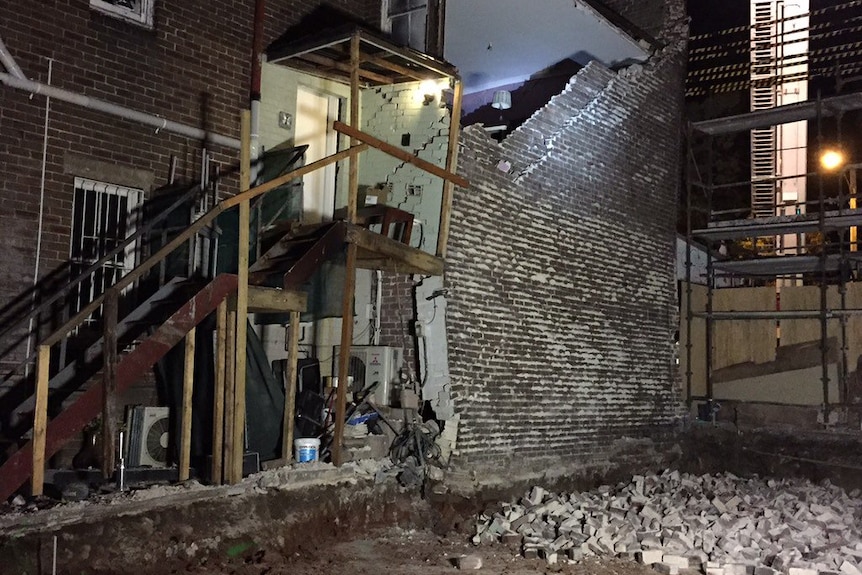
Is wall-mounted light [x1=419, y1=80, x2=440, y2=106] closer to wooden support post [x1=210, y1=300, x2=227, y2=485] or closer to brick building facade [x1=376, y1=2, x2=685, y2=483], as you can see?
brick building facade [x1=376, y1=2, x2=685, y2=483]

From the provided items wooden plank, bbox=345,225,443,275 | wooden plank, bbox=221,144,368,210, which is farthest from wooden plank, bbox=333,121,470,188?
wooden plank, bbox=345,225,443,275

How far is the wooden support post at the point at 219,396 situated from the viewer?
24.2 feet

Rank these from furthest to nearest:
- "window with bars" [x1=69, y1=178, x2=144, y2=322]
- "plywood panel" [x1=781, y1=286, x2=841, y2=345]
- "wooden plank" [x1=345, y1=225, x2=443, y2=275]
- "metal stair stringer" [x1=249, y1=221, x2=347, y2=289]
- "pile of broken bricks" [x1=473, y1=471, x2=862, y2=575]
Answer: "plywood panel" [x1=781, y1=286, x2=841, y2=345] < "window with bars" [x1=69, y1=178, x2=144, y2=322] < "wooden plank" [x1=345, y1=225, x2=443, y2=275] < "metal stair stringer" [x1=249, y1=221, x2=347, y2=289] < "pile of broken bricks" [x1=473, y1=471, x2=862, y2=575]

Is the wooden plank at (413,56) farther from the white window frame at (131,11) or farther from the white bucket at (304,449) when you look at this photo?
the white bucket at (304,449)

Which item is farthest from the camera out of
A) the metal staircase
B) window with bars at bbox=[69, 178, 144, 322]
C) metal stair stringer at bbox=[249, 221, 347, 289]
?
the metal staircase

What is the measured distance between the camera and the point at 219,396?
7.45 metres

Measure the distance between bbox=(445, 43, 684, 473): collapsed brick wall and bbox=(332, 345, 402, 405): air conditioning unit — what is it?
0.77 m

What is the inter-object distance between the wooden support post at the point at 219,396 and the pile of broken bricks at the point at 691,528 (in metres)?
2.89

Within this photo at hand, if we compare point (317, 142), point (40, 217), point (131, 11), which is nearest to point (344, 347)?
point (40, 217)

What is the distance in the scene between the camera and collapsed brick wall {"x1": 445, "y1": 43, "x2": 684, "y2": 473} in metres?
10.4

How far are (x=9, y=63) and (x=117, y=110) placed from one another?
1.17m

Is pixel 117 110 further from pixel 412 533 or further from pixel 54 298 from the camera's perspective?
pixel 412 533

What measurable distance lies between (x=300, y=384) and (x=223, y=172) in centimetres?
283

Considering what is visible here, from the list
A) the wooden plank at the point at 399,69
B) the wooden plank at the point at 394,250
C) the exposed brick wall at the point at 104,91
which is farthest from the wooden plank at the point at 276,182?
the exposed brick wall at the point at 104,91
